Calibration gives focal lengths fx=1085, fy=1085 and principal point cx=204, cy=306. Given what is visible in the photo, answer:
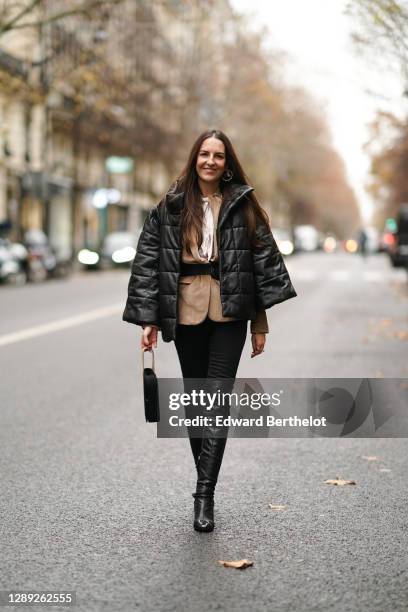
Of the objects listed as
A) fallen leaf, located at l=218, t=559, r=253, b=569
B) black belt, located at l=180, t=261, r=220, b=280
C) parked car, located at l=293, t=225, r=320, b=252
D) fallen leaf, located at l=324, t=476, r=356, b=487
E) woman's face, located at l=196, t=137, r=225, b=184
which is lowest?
parked car, located at l=293, t=225, r=320, b=252

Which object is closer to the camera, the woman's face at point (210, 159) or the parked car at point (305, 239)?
the woman's face at point (210, 159)

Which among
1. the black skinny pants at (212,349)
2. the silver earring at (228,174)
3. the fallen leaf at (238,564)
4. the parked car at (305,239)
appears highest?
the silver earring at (228,174)

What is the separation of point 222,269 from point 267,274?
236 millimetres

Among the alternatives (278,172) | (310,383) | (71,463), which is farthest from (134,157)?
(71,463)

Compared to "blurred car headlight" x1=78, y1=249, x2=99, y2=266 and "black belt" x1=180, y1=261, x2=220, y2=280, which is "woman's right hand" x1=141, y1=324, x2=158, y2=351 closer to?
"black belt" x1=180, y1=261, x2=220, y2=280

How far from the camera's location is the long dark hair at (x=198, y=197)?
16.1 ft

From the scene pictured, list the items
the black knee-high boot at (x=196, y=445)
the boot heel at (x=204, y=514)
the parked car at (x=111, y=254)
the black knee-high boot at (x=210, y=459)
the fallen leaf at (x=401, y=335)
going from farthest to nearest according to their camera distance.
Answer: the parked car at (x=111, y=254)
the fallen leaf at (x=401, y=335)
the black knee-high boot at (x=196, y=445)
the black knee-high boot at (x=210, y=459)
the boot heel at (x=204, y=514)

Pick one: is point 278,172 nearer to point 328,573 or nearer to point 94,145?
point 94,145

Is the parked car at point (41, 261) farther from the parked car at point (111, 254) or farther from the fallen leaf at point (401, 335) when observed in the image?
the fallen leaf at point (401, 335)

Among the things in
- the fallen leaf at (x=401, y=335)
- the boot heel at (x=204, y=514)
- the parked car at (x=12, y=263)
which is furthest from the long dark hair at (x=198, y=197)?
the parked car at (x=12, y=263)

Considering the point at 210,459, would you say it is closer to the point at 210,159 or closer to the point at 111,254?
the point at 210,159

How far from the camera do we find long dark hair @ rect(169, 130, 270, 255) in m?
4.90

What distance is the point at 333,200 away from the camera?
108 meters

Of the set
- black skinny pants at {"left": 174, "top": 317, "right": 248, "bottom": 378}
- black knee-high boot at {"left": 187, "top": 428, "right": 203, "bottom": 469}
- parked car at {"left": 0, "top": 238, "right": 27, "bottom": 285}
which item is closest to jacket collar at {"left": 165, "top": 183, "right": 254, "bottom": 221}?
black skinny pants at {"left": 174, "top": 317, "right": 248, "bottom": 378}
